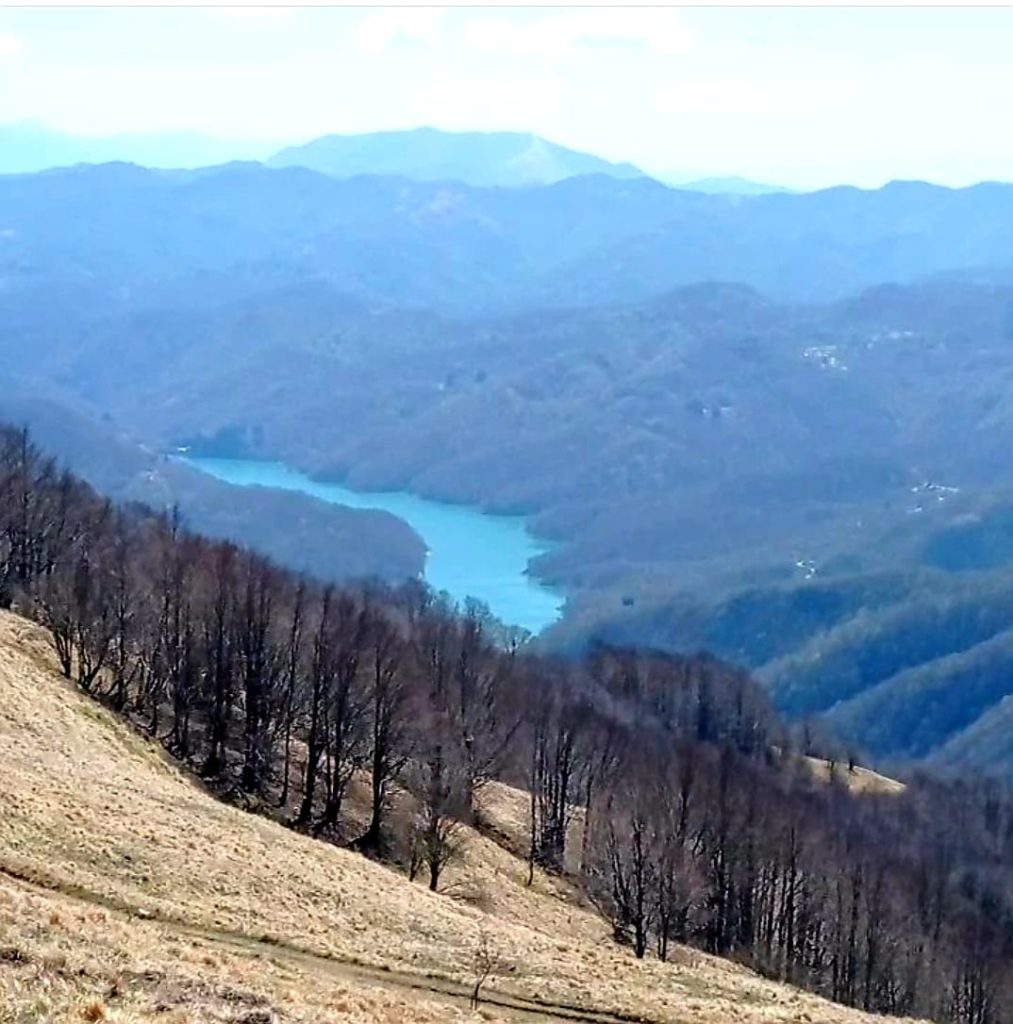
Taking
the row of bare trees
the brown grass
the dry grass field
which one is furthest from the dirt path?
the brown grass

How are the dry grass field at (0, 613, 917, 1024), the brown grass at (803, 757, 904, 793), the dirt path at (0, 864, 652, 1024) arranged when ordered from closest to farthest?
the dry grass field at (0, 613, 917, 1024) → the dirt path at (0, 864, 652, 1024) → the brown grass at (803, 757, 904, 793)

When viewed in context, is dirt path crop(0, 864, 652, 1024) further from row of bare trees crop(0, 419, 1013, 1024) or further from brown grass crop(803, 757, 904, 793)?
brown grass crop(803, 757, 904, 793)

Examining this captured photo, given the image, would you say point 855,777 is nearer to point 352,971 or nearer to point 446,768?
point 446,768

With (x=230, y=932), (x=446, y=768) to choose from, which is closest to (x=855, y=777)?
(x=446, y=768)

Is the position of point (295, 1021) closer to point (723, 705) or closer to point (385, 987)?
point (385, 987)

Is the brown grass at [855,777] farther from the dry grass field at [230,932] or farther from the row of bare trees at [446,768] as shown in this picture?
the dry grass field at [230,932]

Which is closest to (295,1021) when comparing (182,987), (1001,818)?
(182,987)
